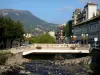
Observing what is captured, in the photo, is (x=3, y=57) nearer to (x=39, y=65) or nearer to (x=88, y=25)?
(x=39, y=65)

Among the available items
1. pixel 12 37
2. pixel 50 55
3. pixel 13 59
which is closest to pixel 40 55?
pixel 50 55

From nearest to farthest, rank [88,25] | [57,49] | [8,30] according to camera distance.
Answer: [57,49] < [8,30] < [88,25]

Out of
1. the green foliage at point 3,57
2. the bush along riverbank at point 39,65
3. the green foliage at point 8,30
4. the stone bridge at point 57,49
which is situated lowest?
the bush along riverbank at point 39,65

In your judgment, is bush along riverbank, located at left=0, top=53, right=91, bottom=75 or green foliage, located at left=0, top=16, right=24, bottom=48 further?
green foliage, located at left=0, top=16, right=24, bottom=48

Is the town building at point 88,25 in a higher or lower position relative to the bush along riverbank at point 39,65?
higher

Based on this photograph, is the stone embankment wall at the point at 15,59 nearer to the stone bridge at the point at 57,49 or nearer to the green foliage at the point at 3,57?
the green foliage at the point at 3,57

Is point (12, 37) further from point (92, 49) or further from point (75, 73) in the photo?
point (75, 73)

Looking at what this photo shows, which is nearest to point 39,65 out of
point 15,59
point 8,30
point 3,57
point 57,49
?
point 15,59

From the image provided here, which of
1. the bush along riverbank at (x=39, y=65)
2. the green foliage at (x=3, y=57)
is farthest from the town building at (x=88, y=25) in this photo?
the green foliage at (x=3, y=57)

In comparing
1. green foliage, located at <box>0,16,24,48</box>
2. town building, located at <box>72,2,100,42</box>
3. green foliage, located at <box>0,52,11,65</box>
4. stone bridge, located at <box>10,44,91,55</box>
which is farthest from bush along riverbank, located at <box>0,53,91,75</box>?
town building, located at <box>72,2,100,42</box>

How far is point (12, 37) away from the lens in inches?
3337

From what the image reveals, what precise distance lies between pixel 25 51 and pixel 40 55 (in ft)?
37.7

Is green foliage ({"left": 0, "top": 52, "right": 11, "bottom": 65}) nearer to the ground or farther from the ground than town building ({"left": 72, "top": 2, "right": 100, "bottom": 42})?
nearer to the ground

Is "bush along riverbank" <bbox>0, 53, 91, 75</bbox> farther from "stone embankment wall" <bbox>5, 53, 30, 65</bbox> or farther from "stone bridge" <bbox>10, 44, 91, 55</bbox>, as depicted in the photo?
"stone bridge" <bbox>10, 44, 91, 55</bbox>
